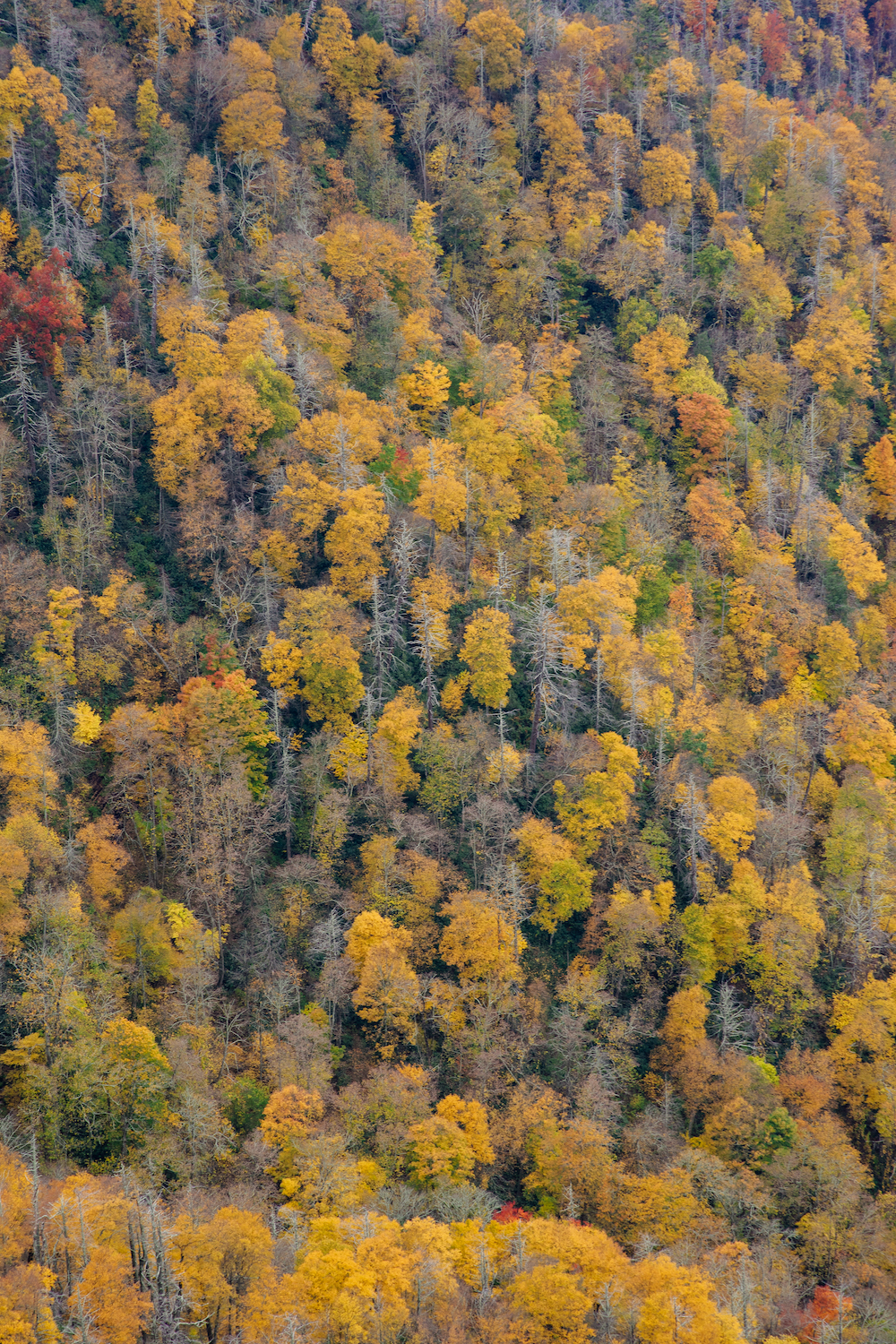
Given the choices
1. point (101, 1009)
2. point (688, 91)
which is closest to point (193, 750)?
point (101, 1009)

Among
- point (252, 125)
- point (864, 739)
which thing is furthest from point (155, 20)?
point (864, 739)

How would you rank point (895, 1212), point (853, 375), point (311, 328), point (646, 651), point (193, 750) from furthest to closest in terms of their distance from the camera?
point (853, 375) → point (311, 328) → point (646, 651) → point (193, 750) → point (895, 1212)

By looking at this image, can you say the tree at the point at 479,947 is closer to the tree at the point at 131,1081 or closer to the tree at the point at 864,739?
the tree at the point at 131,1081

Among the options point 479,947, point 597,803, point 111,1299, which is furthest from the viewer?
point 597,803

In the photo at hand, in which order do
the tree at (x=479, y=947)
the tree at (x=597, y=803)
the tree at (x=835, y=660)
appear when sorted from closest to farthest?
the tree at (x=479, y=947)
the tree at (x=597, y=803)
the tree at (x=835, y=660)

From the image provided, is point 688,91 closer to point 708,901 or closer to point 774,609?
point 774,609

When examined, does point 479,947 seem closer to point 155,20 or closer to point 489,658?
point 489,658

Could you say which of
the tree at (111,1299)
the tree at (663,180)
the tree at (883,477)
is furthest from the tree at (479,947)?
the tree at (663,180)

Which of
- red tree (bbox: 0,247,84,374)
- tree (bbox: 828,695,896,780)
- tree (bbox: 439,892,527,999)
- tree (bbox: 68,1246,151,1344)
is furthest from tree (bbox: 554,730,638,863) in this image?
red tree (bbox: 0,247,84,374)
